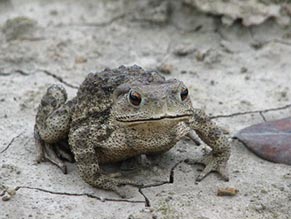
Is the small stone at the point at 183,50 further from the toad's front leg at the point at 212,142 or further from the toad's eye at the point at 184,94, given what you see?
the toad's eye at the point at 184,94

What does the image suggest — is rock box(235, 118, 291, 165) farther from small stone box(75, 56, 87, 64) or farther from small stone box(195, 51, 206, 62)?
small stone box(75, 56, 87, 64)

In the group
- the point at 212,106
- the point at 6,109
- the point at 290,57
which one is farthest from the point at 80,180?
the point at 290,57

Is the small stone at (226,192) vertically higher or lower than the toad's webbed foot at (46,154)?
higher

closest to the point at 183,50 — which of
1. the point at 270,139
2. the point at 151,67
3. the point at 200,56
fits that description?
the point at 200,56

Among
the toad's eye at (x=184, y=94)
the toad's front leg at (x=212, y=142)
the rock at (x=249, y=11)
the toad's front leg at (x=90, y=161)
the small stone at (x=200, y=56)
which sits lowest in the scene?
the toad's front leg at (x=90, y=161)

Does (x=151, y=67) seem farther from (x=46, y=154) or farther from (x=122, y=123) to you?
(x=122, y=123)

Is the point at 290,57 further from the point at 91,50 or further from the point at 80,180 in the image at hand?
the point at 80,180

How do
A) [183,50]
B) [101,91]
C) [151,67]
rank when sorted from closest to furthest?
1. [101,91]
2. [151,67]
3. [183,50]

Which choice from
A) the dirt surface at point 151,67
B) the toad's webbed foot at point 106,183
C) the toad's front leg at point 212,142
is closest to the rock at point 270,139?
the dirt surface at point 151,67
